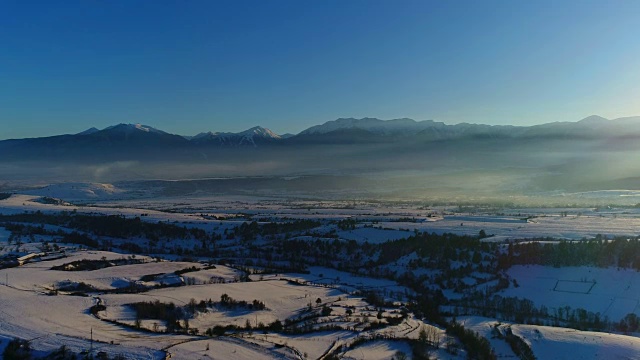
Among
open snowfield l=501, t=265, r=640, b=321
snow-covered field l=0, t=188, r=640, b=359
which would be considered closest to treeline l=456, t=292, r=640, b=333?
open snowfield l=501, t=265, r=640, b=321

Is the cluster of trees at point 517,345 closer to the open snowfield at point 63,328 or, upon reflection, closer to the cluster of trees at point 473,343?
the cluster of trees at point 473,343

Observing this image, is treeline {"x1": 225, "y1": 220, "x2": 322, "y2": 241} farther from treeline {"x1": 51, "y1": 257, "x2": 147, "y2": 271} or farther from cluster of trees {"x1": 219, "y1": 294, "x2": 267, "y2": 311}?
cluster of trees {"x1": 219, "y1": 294, "x2": 267, "y2": 311}

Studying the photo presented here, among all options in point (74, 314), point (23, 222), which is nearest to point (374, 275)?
point (74, 314)

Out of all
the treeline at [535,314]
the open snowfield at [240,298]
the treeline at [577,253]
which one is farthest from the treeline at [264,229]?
the treeline at [535,314]

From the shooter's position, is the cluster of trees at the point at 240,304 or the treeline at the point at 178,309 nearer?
the treeline at the point at 178,309

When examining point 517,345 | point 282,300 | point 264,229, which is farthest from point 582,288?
point 264,229

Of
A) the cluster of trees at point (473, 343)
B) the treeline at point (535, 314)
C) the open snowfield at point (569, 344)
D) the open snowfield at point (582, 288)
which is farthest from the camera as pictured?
the open snowfield at point (582, 288)

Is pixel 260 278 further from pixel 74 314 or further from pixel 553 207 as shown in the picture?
pixel 553 207
